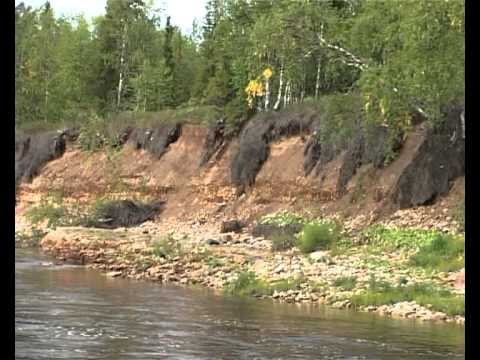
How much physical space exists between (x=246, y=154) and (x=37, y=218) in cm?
1143

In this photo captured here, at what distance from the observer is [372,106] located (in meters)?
24.3

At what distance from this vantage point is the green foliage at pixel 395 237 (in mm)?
24622

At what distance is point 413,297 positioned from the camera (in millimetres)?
18625

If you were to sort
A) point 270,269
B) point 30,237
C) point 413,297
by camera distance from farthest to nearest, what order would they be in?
point 30,237 → point 270,269 → point 413,297

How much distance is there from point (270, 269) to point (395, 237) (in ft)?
15.3

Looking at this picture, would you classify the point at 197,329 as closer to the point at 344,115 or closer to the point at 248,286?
the point at 248,286

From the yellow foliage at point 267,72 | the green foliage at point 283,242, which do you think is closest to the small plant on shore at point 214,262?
the green foliage at point 283,242

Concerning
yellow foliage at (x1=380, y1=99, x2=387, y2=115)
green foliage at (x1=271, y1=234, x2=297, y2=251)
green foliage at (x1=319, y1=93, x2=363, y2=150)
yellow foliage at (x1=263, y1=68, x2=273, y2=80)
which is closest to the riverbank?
green foliage at (x1=271, y1=234, x2=297, y2=251)

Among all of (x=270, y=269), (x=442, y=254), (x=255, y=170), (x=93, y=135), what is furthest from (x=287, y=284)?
(x=93, y=135)

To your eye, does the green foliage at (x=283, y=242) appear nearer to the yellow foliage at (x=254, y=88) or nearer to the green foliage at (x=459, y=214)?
the green foliage at (x=459, y=214)

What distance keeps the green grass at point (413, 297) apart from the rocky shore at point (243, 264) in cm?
20

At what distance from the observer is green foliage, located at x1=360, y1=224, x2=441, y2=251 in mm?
24622

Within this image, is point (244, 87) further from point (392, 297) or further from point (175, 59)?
point (392, 297)

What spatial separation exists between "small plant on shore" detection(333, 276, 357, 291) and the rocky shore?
0.05m
